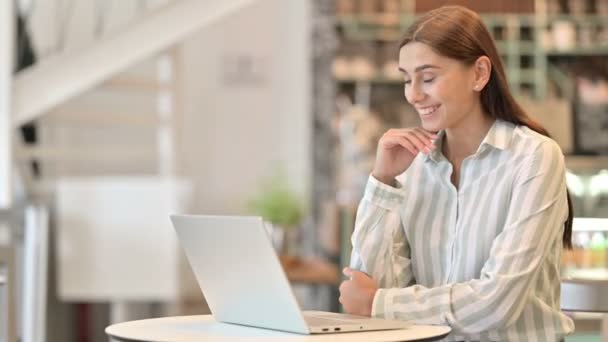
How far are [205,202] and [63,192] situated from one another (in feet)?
5.15

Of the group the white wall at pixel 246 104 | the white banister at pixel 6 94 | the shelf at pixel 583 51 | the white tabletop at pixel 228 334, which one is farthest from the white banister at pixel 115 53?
the white tabletop at pixel 228 334

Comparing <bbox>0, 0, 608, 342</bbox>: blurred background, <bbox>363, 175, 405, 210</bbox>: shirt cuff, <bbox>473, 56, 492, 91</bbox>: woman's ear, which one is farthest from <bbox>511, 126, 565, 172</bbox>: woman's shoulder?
<bbox>0, 0, 608, 342</bbox>: blurred background

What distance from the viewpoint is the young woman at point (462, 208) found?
195 centimetres

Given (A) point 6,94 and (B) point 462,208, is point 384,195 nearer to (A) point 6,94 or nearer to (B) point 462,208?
(B) point 462,208

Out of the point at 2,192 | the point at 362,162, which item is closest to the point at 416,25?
the point at 2,192

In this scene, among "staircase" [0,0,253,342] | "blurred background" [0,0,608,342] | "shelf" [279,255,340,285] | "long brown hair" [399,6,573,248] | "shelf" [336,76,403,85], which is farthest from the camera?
"shelf" [336,76,403,85]

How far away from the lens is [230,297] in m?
1.91

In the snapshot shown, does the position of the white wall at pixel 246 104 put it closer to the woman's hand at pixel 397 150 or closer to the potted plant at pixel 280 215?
the potted plant at pixel 280 215

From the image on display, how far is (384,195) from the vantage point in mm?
2176

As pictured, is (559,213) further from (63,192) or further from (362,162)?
(362,162)

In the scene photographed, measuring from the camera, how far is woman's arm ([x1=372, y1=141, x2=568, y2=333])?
1.93m

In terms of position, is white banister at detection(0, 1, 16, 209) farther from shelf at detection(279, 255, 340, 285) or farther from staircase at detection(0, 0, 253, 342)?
shelf at detection(279, 255, 340, 285)

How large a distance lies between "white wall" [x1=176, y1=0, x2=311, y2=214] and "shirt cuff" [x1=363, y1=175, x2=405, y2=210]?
5086mm

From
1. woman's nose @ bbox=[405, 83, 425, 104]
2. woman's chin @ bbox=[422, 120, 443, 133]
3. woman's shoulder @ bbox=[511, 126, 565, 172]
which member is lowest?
woman's shoulder @ bbox=[511, 126, 565, 172]
